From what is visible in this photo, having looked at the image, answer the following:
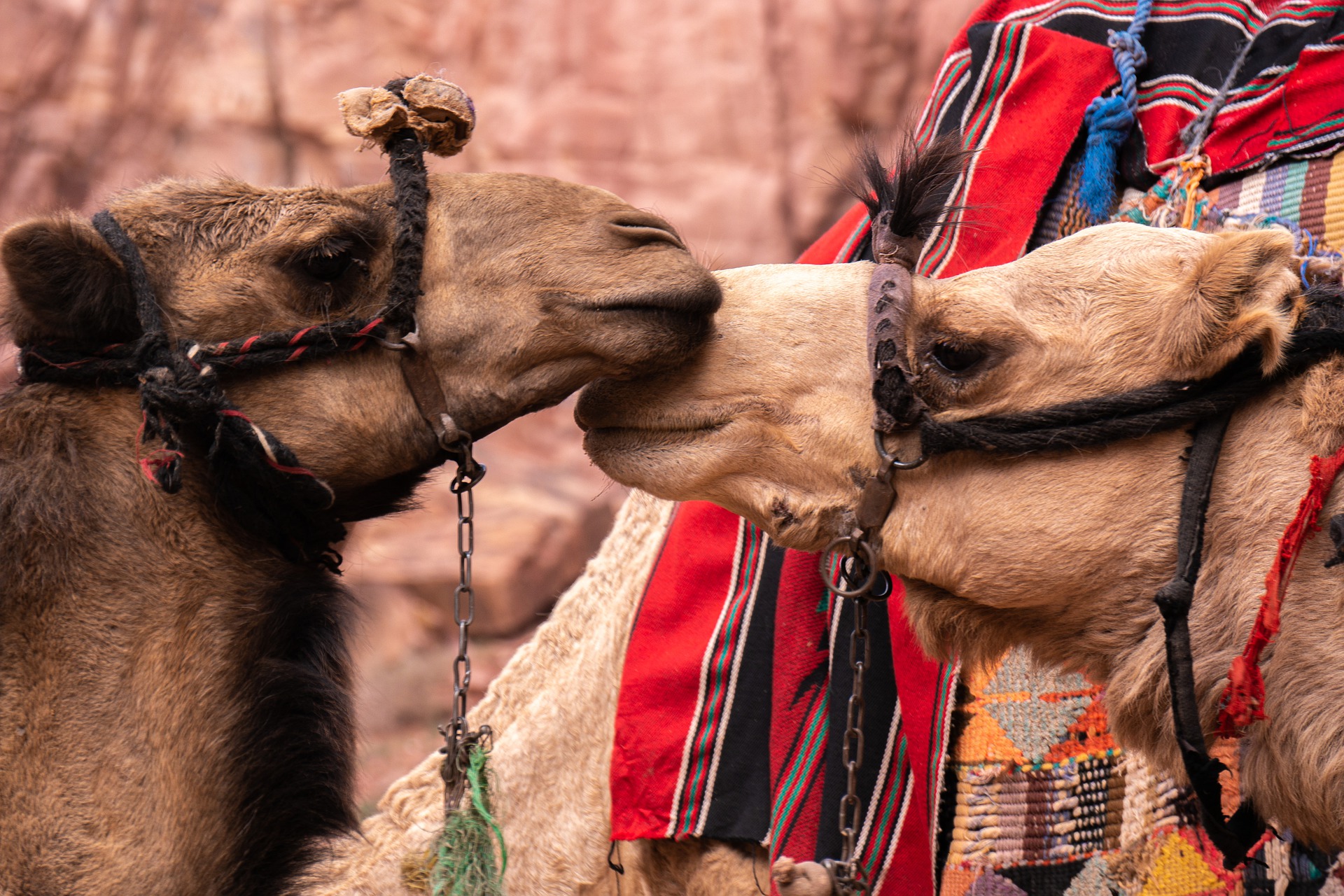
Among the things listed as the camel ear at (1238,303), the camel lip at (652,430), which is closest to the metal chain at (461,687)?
the camel lip at (652,430)

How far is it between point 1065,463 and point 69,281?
4.81ft

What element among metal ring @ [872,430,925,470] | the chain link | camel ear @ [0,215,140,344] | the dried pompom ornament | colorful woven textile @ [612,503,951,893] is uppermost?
the dried pompom ornament

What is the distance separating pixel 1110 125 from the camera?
2549 mm

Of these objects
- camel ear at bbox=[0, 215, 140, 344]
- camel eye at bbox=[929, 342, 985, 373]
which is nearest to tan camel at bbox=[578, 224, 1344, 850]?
camel eye at bbox=[929, 342, 985, 373]

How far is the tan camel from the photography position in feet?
5.23

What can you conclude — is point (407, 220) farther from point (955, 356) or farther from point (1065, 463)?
point (1065, 463)

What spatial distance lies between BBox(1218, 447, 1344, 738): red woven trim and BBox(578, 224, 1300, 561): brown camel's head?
20cm

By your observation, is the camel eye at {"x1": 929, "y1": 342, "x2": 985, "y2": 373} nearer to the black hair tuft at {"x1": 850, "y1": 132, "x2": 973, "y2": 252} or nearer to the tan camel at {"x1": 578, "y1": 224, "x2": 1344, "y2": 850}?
the tan camel at {"x1": 578, "y1": 224, "x2": 1344, "y2": 850}

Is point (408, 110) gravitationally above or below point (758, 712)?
above

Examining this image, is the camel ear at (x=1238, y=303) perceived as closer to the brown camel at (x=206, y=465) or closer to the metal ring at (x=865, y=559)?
the metal ring at (x=865, y=559)

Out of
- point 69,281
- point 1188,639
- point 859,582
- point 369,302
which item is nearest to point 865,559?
point 859,582

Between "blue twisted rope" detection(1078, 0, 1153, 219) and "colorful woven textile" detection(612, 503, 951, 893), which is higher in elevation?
"blue twisted rope" detection(1078, 0, 1153, 219)

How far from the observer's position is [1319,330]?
1.60 metres

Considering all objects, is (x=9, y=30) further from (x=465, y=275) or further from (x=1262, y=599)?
(x=1262, y=599)
